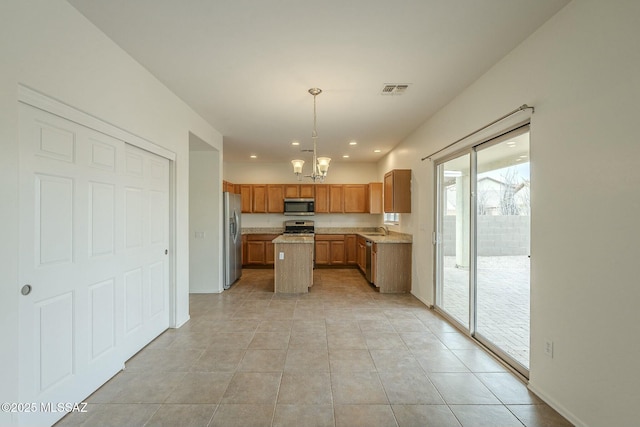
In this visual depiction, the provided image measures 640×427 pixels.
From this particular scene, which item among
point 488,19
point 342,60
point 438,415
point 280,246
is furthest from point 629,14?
point 280,246

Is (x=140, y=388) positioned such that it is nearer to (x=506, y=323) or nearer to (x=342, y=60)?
(x=342, y=60)

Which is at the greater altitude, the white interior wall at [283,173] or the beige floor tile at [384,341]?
the white interior wall at [283,173]

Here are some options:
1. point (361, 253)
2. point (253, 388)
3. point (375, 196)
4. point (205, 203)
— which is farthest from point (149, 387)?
point (375, 196)

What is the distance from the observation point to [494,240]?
9.70 feet

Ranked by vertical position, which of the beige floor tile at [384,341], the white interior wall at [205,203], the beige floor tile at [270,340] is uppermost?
the white interior wall at [205,203]

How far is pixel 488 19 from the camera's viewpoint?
200cm

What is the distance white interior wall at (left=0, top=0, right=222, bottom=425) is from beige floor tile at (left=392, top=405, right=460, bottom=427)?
228cm

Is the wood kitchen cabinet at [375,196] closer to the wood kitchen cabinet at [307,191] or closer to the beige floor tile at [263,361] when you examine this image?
the wood kitchen cabinet at [307,191]

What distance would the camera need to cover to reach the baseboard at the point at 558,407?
1.77 meters

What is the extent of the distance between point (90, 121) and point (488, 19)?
119 inches

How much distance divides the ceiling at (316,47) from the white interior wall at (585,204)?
0.34m

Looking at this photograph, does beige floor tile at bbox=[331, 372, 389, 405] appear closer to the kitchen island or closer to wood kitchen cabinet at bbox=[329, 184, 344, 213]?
the kitchen island

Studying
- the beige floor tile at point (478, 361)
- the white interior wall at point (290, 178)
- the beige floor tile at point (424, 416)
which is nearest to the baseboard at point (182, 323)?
the beige floor tile at point (424, 416)

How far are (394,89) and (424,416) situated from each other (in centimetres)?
303
